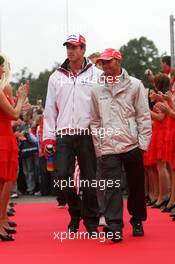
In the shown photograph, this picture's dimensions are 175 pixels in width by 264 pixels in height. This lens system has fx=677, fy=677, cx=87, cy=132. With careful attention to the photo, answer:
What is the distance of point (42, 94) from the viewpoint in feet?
256

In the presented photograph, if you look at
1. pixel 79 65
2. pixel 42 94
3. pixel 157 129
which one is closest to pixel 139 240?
pixel 79 65

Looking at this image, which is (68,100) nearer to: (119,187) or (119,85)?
(119,85)

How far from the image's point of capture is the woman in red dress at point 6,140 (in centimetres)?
657

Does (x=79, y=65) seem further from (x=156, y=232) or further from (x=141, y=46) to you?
(x=141, y=46)

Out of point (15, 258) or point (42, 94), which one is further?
point (42, 94)

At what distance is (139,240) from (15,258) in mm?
1384

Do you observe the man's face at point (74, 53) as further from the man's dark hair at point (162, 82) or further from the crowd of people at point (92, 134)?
the man's dark hair at point (162, 82)

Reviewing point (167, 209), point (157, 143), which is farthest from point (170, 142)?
point (157, 143)

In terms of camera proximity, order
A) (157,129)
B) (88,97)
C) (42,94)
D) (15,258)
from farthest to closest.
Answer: (42,94) → (157,129) → (88,97) → (15,258)

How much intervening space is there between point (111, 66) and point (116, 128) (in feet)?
2.01

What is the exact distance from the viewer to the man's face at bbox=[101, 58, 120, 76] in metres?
6.54

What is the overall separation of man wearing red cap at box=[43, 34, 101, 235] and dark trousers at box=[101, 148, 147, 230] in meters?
0.28

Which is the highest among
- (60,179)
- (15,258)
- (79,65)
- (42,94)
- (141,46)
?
(141,46)

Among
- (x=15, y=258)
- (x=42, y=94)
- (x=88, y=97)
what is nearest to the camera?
(x=15, y=258)
